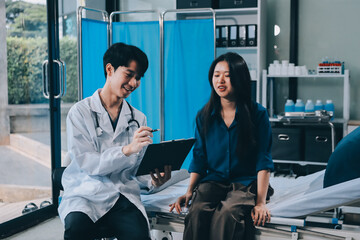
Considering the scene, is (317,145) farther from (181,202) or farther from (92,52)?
(181,202)

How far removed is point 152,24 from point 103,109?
1764mm

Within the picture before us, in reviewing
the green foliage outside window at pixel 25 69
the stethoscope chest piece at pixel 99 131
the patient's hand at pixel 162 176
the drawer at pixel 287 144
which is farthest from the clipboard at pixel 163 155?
the drawer at pixel 287 144

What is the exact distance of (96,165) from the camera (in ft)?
6.20

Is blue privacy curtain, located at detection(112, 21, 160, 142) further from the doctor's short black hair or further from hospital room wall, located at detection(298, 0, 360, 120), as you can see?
hospital room wall, located at detection(298, 0, 360, 120)

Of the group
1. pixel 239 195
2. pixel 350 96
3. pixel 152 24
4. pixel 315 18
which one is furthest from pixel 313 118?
pixel 239 195

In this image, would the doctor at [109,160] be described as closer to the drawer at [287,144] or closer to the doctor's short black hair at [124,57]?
the doctor's short black hair at [124,57]

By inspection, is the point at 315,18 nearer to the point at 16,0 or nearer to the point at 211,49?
the point at 211,49

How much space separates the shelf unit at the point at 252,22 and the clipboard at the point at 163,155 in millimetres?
2391

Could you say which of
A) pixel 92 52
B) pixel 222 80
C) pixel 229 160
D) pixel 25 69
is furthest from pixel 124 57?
pixel 25 69

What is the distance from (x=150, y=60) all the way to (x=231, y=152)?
184cm

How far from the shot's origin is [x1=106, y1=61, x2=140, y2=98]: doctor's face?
6.68 feet

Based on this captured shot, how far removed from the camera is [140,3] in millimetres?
4996

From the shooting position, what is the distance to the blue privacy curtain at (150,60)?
3656mm

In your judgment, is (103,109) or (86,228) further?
(103,109)
